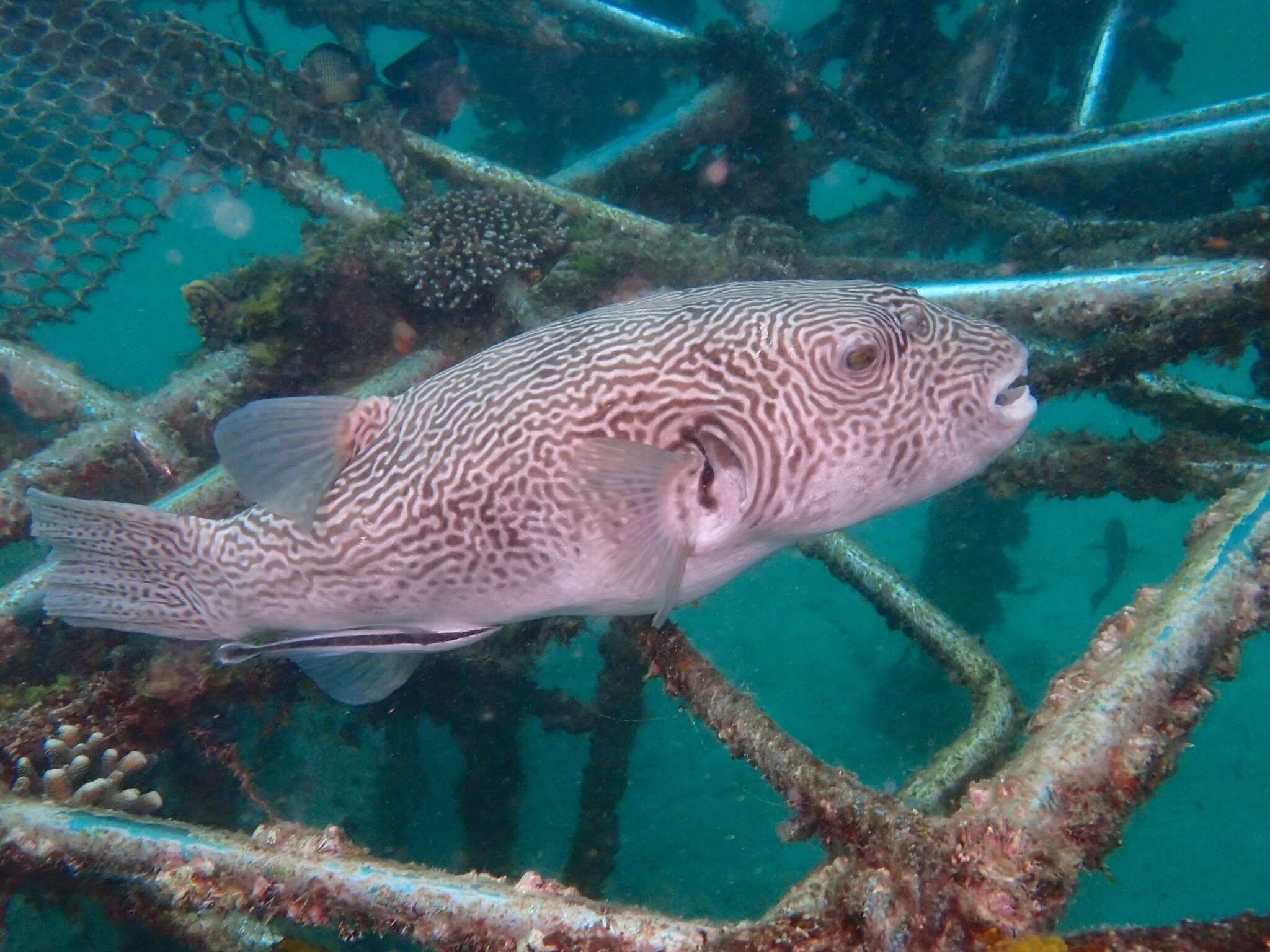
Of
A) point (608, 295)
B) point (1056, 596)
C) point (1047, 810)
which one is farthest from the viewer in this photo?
point (1056, 596)

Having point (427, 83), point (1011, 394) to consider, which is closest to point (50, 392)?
point (1011, 394)

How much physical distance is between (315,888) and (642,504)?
5.62 feet

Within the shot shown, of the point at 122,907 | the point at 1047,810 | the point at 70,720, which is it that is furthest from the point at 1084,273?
the point at 70,720

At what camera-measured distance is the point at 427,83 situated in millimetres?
10547

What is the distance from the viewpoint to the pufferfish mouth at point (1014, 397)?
8.83 feet

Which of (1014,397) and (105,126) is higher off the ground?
(105,126)

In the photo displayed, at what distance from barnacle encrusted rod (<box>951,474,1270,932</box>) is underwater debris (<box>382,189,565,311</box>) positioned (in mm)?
4949

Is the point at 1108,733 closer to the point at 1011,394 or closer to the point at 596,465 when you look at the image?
the point at 1011,394

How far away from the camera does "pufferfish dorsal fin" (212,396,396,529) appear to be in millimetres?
2930

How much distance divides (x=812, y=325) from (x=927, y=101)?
10811mm

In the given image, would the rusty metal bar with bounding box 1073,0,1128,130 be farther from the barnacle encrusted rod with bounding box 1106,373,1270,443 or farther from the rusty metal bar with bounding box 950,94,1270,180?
the barnacle encrusted rod with bounding box 1106,373,1270,443

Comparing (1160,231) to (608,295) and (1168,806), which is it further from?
(1168,806)

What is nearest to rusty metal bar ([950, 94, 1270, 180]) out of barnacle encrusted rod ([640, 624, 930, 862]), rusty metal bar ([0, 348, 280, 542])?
barnacle encrusted rod ([640, 624, 930, 862])

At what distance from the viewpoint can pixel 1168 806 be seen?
14039mm
